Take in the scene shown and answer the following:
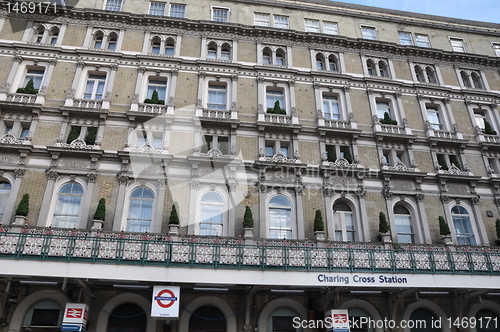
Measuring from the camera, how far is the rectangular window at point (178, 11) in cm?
2620

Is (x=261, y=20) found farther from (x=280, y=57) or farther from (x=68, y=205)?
(x=68, y=205)

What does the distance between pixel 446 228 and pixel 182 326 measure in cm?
1478

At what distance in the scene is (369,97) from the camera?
24750 millimetres

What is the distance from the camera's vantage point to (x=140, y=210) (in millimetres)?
19656

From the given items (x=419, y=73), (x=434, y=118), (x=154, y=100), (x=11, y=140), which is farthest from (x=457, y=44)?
(x=11, y=140)

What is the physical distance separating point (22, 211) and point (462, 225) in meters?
24.0

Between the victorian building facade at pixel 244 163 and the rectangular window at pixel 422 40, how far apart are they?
223mm

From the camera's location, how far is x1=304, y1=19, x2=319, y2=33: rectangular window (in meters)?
27.3

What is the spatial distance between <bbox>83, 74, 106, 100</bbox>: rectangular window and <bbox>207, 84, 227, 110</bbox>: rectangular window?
6.67 m

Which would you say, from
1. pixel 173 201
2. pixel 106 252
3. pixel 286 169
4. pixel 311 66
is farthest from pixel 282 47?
pixel 106 252

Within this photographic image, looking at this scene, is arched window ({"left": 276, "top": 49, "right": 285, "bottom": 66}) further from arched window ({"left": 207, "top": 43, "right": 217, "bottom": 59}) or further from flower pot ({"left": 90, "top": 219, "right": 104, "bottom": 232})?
flower pot ({"left": 90, "top": 219, "right": 104, "bottom": 232})

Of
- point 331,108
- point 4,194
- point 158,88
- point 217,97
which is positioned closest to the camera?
point 4,194

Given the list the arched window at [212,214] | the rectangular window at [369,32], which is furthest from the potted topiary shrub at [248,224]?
the rectangular window at [369,32]

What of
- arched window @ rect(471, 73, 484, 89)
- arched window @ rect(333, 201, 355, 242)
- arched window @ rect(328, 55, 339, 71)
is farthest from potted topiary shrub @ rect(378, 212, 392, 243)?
arched window @ rect(471, 73, 484, 89)
